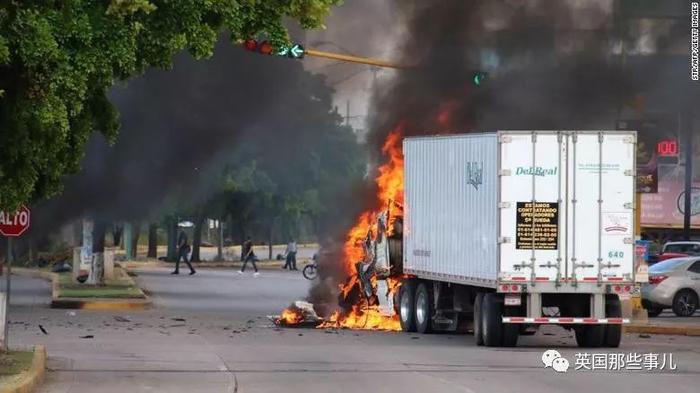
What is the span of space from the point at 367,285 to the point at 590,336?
6377mm

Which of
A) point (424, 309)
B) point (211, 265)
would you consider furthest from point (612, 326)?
point (211, 265)

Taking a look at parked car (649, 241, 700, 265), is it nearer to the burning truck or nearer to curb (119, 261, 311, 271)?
the burning truck

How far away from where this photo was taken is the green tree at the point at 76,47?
39.0 feet

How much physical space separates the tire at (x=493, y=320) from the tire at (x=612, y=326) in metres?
1.64

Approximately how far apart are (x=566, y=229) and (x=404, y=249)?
16.9 feet

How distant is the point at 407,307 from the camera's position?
24172 millimetres

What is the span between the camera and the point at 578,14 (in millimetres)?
30688

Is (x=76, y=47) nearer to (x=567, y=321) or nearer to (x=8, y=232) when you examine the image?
(x=8, y=232)

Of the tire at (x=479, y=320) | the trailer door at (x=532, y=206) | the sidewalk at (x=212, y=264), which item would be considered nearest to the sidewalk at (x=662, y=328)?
the tire at (x=479, y=320)

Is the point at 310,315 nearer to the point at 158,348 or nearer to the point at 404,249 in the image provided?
the point at 404,249

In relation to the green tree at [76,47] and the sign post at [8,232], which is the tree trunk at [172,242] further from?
the green tree at [76,47]

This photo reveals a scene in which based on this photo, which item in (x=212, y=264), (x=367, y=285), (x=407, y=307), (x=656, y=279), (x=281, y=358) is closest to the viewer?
(x=281, y=358)

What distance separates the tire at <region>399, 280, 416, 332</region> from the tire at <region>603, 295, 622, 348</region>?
4.67 meters

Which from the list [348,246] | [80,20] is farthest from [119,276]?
[80,20]
